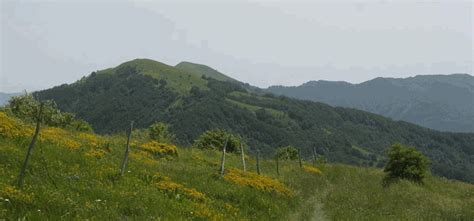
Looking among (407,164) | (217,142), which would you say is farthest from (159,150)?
(217,142)

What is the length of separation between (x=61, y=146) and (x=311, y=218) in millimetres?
12207

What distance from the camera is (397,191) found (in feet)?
108

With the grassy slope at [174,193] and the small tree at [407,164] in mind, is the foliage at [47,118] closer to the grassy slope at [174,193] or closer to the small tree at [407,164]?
the grassy slope at [174,193]

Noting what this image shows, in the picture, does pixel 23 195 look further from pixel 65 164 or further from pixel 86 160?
pixel 86 160

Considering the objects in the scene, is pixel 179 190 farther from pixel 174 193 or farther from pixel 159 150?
pixel 159 150

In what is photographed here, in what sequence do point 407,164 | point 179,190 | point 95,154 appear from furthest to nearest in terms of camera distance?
1. point 407,164
2. point 95,154
3. point 179,190

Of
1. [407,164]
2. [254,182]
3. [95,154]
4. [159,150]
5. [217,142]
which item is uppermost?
[95,154]

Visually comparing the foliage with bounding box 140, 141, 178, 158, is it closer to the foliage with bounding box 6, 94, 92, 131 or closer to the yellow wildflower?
the foliage with bounding box 6, 94, 92, 131

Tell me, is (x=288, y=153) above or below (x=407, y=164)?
below

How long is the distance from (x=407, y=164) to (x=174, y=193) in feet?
84.6

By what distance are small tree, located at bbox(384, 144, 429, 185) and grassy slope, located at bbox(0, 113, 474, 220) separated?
1561 mm

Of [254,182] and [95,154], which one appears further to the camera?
[254,182]

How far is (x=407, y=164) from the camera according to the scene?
1516 inches

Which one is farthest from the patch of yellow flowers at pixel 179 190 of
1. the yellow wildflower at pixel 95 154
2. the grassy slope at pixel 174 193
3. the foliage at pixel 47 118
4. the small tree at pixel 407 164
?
the small tree at pixel 407 164
